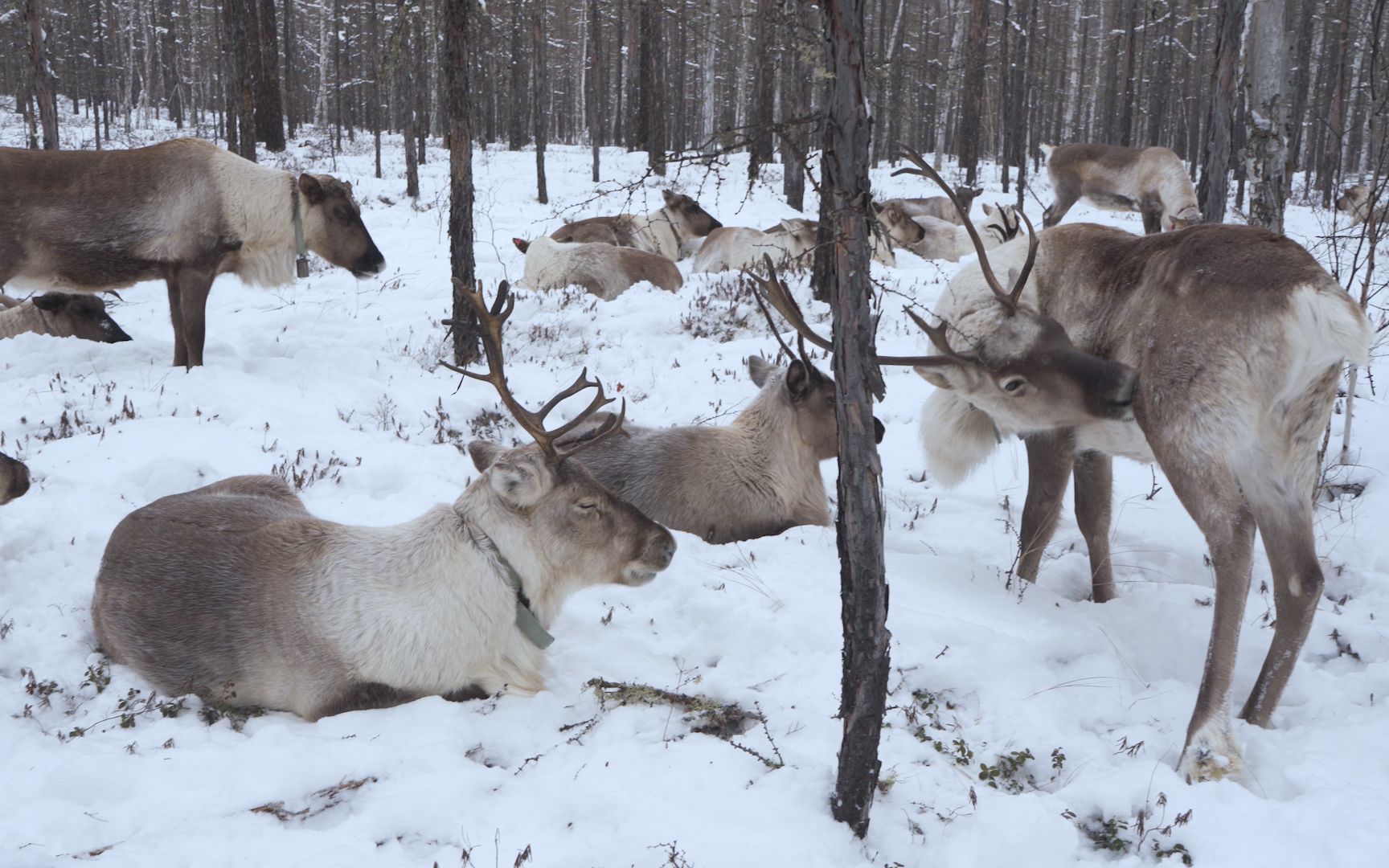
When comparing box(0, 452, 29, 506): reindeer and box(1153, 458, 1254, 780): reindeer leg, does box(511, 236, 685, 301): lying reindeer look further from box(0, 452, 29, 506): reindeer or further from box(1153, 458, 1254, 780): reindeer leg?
box(1153, 458, 1254, 780): reindeer leg

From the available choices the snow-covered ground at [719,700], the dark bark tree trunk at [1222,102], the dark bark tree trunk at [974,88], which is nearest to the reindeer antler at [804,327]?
the snow-covered ground at [719,700]

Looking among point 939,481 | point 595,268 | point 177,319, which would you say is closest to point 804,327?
point 939,481

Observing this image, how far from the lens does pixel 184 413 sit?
630cm

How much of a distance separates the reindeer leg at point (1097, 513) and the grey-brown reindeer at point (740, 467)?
4.57 ft

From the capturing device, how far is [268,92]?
75.9 ft

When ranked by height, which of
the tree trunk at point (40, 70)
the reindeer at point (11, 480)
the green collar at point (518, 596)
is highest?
the tree trunk at point (40, 70)

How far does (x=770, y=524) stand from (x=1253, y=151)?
11.8 feet

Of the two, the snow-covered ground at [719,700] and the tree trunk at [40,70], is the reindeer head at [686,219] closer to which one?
the tree trunk at [40,70]

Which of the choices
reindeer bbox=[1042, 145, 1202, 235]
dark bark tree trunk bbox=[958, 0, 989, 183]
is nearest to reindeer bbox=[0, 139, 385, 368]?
reindeer bbox=[1042, 145, 1202, 235]

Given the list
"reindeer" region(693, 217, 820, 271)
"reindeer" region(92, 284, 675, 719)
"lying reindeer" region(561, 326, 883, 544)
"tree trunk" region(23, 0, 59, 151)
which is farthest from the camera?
"reindeer" region(693, 217, 820, 271)

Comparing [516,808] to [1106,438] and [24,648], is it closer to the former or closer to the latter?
[24,648]

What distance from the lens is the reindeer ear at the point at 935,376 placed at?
420 cm

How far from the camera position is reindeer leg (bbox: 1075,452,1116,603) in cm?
438

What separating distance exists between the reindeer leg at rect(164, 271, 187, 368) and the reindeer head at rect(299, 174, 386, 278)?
99 centimetres
